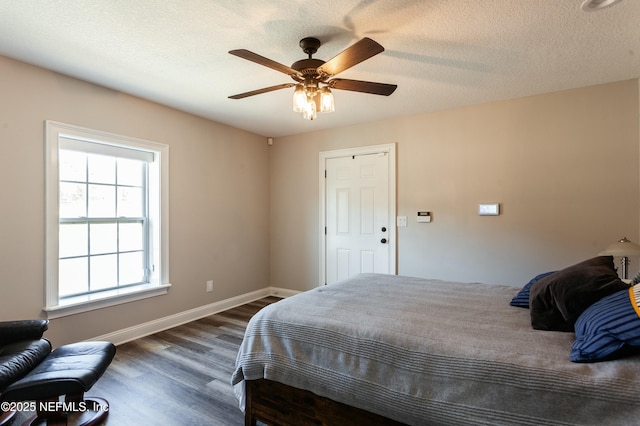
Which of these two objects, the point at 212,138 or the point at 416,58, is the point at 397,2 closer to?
the point at 416,58

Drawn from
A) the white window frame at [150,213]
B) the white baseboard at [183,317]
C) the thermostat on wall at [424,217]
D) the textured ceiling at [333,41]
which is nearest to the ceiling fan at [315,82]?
the textured ceiling at [333,41]

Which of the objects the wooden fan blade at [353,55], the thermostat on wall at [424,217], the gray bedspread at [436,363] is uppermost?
the wooden fan blade at [353,55]

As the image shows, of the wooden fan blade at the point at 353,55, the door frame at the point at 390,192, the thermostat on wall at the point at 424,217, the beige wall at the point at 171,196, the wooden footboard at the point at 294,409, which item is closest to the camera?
the wooden footboard at the point at 294,409

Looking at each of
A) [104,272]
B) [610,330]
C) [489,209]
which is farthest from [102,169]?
[489,209]

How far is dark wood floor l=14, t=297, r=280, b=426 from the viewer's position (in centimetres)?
203

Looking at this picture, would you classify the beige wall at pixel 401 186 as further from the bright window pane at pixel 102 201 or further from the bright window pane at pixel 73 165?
the bright window pane at pixel 102 201

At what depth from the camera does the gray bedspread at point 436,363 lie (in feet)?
3.74

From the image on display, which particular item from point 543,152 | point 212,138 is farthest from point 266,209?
point 543,152

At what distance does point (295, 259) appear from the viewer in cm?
486

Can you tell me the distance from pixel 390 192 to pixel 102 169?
3.16m

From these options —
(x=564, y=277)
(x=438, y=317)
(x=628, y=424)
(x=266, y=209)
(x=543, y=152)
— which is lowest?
(x=628, y=424)

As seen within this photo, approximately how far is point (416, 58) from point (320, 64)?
2.97 feet

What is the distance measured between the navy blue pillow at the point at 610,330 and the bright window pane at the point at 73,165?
3.76 meters

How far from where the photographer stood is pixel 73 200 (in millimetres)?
2955
